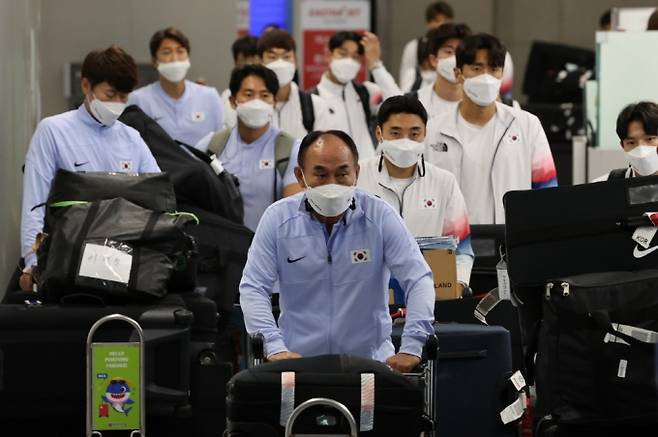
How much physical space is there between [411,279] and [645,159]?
2.04m

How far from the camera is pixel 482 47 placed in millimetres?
9227

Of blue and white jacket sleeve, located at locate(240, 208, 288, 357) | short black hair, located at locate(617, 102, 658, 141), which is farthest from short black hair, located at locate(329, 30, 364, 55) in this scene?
blue and white jacket sleeve, located at locate(240, 208, 288, 357)

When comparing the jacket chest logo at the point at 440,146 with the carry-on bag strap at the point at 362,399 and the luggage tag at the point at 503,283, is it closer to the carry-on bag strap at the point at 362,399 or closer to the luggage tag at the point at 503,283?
the luggage tag at the point at 503,283

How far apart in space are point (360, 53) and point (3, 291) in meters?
3.98

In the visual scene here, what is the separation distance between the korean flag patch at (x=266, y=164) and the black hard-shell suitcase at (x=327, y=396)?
11.3 ft

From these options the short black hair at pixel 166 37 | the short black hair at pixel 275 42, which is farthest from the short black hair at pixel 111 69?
the short black hair at pixel 275 42

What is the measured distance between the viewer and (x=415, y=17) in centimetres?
2059

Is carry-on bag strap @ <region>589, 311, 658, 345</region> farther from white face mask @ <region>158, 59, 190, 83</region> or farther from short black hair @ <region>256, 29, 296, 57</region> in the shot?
short black hair @ <region>256, 29, 296, 57</region>

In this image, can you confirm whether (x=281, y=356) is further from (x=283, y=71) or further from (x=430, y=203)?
(x=283, y=71)

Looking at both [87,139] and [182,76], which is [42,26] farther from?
[87,139]

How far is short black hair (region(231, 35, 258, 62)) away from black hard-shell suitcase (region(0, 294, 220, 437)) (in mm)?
5139

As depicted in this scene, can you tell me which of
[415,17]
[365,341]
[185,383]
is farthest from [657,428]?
[415,17]

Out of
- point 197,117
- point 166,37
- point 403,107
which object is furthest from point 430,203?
point 166,37

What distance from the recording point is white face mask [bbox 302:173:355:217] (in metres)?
6.29
